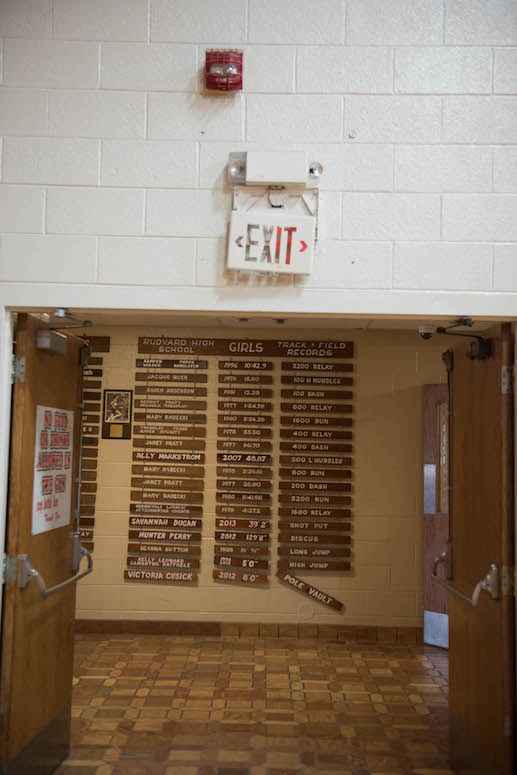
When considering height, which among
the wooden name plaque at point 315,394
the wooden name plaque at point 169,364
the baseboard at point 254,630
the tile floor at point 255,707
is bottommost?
the tile floor at point 255,707

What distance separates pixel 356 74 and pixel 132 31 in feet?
2.82

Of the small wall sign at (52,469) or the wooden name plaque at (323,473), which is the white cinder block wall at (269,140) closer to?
the small wall sign at (52,469)

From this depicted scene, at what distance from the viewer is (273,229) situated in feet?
8.11

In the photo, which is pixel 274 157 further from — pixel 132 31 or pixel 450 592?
pixel 450 592

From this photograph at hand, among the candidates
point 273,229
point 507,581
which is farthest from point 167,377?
point 507,581

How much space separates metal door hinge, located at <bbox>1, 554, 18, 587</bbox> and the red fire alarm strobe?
1911 millimetres

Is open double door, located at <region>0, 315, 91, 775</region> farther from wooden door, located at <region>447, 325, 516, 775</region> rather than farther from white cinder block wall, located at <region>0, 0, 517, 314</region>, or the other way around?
wooden door, located at <region>447, 325, 516, 775</region>

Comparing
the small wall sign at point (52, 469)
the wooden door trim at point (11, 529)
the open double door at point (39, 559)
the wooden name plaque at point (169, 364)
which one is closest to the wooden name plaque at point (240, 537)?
the wooden name plaque at point (169, 364)

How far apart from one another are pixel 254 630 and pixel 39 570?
2850mm

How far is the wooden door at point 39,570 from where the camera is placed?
2516 mm

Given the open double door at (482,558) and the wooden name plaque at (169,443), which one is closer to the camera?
the open double door at (482,558)

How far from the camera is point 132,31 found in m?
2.54

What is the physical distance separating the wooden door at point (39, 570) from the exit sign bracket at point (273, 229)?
0.89m

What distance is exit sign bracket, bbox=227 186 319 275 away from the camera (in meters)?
2.46
